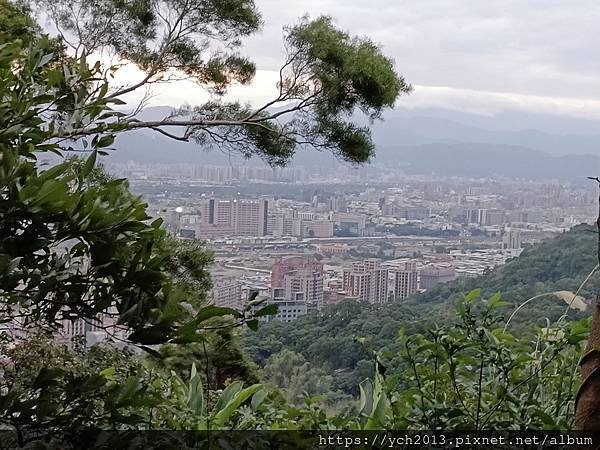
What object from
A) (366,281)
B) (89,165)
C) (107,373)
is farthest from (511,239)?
(89,165)

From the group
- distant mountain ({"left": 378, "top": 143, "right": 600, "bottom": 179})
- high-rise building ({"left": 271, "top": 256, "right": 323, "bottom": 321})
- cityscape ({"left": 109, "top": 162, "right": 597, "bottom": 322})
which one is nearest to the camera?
high-rise building ({"left": 271, "top": 256, "right": 323, "bottom": 321})

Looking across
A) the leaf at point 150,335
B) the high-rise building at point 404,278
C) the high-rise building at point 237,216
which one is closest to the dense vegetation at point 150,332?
the leaf at point 150,335

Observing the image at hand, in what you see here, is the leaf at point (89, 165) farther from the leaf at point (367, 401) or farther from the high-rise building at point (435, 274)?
the high-rise building at point (435, 274)

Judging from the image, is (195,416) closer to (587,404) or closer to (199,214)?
(587,404)

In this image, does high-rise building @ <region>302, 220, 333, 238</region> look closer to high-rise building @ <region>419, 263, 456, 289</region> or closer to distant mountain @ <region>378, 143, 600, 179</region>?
distant mountain @ <region>378, 143, 600, 179</region>

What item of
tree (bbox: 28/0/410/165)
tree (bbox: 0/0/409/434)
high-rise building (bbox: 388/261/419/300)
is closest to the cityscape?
high-rise building (bbox: 388/261/419/300)

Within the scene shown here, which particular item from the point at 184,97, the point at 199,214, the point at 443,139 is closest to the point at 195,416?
the point at 199,214

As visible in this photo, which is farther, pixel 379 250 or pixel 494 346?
pixel 379 250
